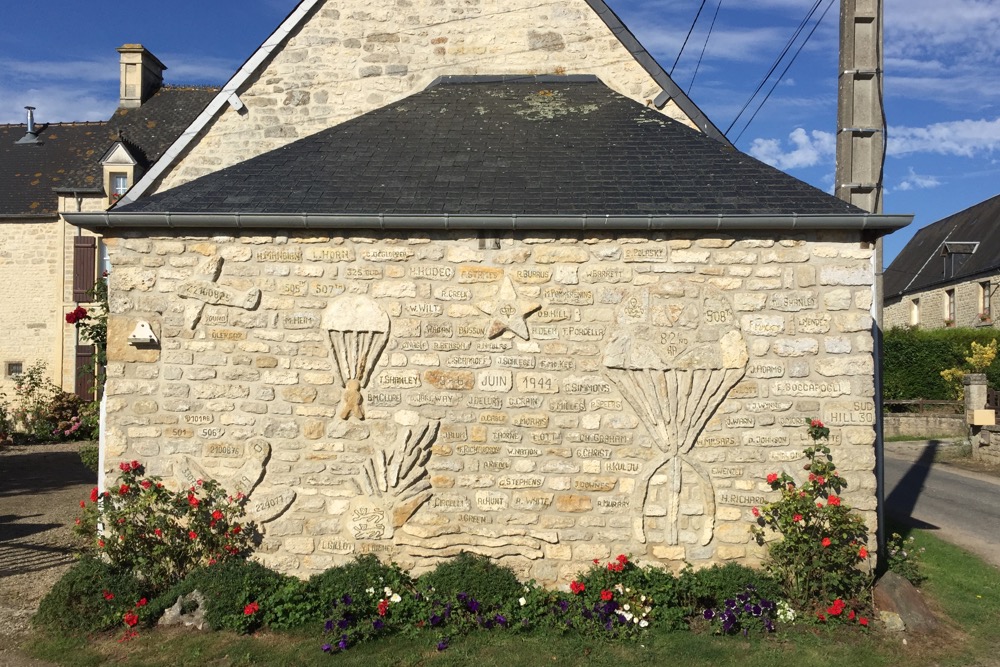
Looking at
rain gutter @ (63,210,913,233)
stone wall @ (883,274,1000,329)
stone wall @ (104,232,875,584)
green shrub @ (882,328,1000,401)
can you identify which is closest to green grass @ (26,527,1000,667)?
stone wall @ (104,232,875,584)

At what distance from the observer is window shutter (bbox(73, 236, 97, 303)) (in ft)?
54.5

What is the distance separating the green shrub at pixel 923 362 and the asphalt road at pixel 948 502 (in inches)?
246

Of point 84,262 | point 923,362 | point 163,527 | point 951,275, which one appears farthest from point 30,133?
point 951,275

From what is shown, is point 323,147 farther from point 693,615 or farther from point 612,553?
point 693,615

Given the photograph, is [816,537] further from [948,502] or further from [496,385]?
[948,502]

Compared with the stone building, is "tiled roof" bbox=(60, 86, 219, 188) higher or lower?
higher

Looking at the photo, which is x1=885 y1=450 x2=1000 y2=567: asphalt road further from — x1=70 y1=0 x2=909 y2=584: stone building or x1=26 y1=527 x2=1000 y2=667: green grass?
x1=70 y1=0 x2=909 y2=584: stone building

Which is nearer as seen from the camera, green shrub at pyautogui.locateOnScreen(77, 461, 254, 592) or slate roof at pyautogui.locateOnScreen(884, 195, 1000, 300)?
green shrub at pyautogui.locateOnScreen(77, 461, 254, 592)

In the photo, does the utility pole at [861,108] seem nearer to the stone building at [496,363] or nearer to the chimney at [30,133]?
the stone building at [496,363]

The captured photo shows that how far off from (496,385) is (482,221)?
4.19 ft

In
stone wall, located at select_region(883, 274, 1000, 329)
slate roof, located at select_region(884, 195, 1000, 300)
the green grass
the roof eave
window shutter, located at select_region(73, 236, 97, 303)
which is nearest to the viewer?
the green grass

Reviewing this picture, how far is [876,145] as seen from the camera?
6.98 metres

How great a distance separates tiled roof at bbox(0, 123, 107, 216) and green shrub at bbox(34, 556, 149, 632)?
14251 millimetres

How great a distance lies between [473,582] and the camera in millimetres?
5617
